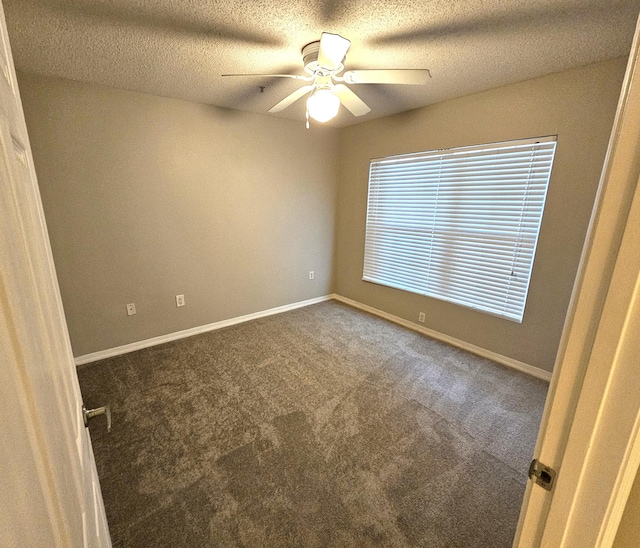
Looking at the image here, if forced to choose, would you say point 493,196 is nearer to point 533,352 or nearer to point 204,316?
point 533,352

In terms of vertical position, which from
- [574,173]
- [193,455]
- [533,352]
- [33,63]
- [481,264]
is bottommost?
[193,455]

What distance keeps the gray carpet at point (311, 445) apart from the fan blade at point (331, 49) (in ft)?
7.17

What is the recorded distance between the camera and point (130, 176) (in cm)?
257

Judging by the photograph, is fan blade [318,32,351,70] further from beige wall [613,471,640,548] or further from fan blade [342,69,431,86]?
beige wall [613,471,640,548]

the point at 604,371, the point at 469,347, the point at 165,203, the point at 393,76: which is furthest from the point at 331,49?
the point at 469,347

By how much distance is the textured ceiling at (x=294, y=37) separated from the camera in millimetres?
1440

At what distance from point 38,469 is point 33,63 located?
2.86 metres

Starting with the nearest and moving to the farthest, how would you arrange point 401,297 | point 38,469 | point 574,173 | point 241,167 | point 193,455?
point 38,469
point 193,455
point 574,173
point 241,167
point 401,297

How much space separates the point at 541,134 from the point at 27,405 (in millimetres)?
3058

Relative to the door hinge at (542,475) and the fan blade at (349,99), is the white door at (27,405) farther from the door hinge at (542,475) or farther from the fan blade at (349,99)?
the fan blade at (349,99)

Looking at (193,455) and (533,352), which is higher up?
(533,352)

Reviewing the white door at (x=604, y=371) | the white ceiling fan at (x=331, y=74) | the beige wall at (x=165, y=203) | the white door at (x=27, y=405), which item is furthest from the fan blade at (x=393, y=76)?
the beige wall at (x=165, y=203)

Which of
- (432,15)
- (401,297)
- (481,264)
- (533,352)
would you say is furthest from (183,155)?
(533,352)

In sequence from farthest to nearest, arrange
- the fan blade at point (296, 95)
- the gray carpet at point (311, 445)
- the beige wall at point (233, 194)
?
the beige wall at point (233, 194), the fan blade at point (296, 95), the gray carpet at point (311, 445)
